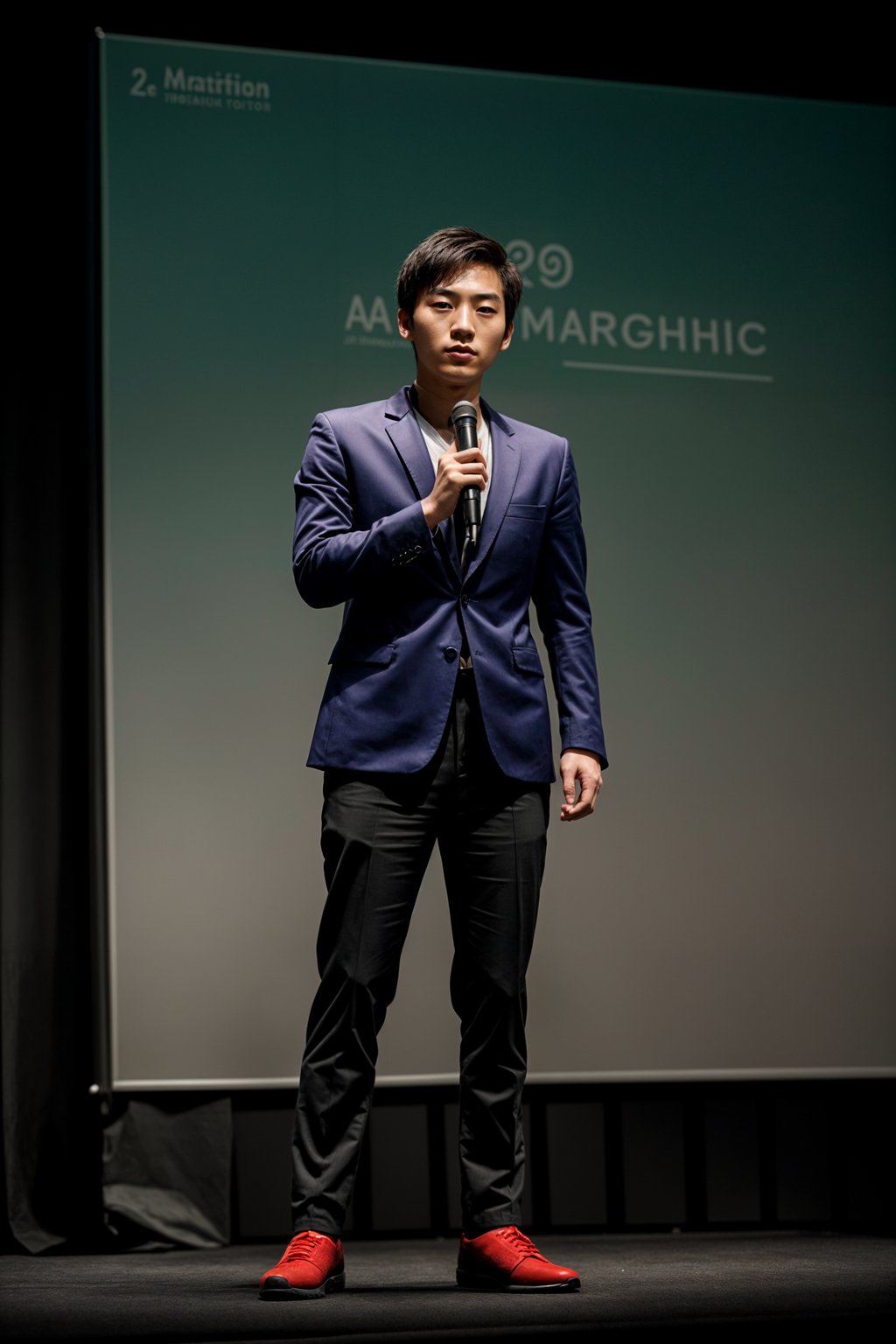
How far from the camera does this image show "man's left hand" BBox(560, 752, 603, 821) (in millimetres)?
2059

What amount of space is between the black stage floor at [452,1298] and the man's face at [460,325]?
1250mm

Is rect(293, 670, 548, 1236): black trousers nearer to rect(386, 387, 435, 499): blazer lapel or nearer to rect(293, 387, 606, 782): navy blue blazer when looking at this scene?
rect(293, 387, 606, 782): navy blue blazer

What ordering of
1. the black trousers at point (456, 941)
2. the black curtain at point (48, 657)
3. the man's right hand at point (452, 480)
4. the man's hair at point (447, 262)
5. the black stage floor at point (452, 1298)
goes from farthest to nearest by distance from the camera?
the black curtain at point (48, 657) → the man's hair at point (447, 262) → the black trousers at point (456, 941) → the man's right hand at point (452, 480) → the black stage floor at point (452, 1298)

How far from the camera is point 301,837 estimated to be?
9.83ft

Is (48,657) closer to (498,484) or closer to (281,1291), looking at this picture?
(498,484)

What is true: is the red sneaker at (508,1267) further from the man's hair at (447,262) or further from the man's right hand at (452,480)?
the man's hair at (447,262)

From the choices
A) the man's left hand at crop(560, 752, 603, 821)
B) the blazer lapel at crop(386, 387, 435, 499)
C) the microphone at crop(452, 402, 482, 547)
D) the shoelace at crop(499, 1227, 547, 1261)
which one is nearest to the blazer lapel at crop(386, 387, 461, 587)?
the blazer lapel at crop(386, 387, 435, 499)

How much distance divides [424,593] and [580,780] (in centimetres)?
35

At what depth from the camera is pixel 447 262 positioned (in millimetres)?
2070

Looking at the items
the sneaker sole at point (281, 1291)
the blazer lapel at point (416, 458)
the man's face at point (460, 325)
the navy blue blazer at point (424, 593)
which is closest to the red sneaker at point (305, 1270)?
the sneaker sole at point (281, 1291)

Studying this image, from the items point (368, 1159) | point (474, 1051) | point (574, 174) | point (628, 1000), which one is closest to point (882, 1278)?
point (474, 1051)

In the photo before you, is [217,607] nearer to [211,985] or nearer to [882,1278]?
[211,985]

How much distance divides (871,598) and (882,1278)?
166cm

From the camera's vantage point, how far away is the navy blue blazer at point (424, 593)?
6.58 feet
